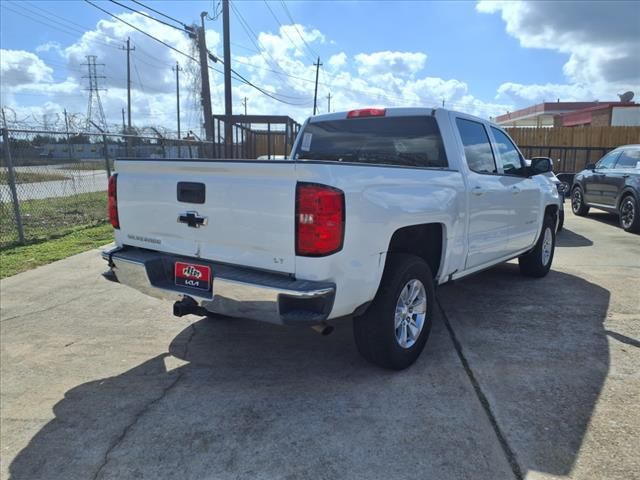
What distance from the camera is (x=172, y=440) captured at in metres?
2.95

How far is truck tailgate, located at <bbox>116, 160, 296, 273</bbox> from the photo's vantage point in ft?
9.92

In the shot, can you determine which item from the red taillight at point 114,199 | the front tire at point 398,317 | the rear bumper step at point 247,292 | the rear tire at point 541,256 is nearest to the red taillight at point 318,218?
the rear bumper step at point 247,292

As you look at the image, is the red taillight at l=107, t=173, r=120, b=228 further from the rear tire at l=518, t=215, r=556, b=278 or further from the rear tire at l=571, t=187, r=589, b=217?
the rear tire at l=571, t=187, r=589, b=217

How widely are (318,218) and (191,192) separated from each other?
1.01 meters

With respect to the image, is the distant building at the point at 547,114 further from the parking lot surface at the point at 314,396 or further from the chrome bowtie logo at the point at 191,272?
the chrome bowtie logo at the point at 191,272

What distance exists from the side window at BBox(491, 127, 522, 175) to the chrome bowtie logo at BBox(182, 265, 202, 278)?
133 inches

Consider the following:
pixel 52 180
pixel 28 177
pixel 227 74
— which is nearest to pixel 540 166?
pixel 28 177

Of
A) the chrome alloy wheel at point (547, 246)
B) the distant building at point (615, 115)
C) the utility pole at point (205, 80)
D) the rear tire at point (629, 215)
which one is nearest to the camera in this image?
the chrome alloy wheel at point (547, 246)

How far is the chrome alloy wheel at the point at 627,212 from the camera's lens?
9836 millimetres

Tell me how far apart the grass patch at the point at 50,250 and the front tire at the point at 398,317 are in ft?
17.3

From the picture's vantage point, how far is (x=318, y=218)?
2920 millimetres

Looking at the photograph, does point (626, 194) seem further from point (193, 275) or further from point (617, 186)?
point (193, 275)

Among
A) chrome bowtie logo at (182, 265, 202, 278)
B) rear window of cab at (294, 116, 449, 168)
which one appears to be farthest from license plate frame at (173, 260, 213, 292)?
rear window of cab at (294, 116, 449, 168)

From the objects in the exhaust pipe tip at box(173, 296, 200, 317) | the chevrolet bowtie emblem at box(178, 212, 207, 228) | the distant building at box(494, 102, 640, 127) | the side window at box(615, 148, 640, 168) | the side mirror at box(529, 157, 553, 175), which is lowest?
the exhaust pipe tip at box(173, 296, 200, 317)
